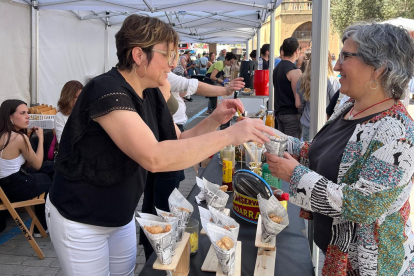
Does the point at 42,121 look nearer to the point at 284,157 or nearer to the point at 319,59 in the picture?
the point at 319,59

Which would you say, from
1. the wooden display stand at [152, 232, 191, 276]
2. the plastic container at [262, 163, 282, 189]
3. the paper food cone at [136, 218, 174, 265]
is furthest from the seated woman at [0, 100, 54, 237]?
the paper food cone at [136, 218, 174, 265]

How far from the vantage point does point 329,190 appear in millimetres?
1452

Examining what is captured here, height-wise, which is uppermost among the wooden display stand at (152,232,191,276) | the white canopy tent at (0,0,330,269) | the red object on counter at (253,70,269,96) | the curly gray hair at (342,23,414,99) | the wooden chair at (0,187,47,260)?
the white canopy tent at (0,0,330,269)

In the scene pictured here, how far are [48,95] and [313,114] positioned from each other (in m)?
5.50

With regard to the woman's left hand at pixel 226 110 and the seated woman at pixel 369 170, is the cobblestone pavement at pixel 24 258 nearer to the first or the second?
the woman's left hand at pixel 226 110

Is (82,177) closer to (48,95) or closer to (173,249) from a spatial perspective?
(173,249)

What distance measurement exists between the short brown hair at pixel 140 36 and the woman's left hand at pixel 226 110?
51cm

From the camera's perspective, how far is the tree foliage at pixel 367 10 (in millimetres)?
24219

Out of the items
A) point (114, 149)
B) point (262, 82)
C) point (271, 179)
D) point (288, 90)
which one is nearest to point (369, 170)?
point (114, 149)

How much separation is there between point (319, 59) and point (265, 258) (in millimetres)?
1425

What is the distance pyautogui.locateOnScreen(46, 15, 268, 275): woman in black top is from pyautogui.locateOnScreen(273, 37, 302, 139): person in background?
3.71 meters

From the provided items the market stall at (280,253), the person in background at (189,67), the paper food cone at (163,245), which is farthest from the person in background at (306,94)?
the person in background at (189,67)

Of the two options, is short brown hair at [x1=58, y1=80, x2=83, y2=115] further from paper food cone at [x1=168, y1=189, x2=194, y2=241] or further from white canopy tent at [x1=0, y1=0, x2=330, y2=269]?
paper food cone at [x1=168, y1=189, x2=194, y2=241]

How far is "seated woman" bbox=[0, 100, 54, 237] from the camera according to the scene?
361 centimetres
